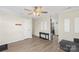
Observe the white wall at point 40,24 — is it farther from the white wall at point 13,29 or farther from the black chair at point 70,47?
the black chair at point 70,47

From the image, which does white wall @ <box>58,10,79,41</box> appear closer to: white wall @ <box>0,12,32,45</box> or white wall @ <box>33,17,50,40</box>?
white wall @ <box>33,17,50,40</box>

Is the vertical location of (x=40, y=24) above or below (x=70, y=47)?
above

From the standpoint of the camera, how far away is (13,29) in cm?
224

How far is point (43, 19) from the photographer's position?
2.36m

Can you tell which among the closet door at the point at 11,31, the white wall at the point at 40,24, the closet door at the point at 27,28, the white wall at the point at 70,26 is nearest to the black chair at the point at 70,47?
the white wall at the point at 70,26

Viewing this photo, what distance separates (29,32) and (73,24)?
1320 millimetres

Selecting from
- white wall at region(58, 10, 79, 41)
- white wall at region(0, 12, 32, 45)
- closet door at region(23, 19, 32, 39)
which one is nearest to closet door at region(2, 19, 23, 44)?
white wall at region(0, 12, 32, 45)

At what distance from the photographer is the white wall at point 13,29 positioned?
6.81 ft

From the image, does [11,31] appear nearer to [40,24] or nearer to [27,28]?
[27,28]

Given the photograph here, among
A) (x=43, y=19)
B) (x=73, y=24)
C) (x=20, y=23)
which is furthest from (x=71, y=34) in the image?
(x=20, y=23)

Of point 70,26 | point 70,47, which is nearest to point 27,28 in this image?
point 70,47

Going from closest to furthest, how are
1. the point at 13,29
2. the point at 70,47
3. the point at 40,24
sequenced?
the point at 70,47 → the point at 13,29 → the point at 40,24
